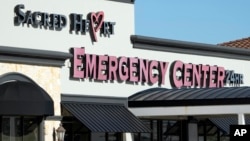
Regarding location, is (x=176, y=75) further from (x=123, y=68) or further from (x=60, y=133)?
(x=60, y=133)

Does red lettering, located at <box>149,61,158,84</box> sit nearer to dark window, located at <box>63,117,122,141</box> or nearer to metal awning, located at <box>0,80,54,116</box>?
dark window, located at <box>63,117,122,141</box>

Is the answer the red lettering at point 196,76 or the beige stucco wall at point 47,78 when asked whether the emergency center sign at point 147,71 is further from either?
the beige stucco wall at point 47,78

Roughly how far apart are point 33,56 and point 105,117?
398 centimetres

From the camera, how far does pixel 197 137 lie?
3578cm

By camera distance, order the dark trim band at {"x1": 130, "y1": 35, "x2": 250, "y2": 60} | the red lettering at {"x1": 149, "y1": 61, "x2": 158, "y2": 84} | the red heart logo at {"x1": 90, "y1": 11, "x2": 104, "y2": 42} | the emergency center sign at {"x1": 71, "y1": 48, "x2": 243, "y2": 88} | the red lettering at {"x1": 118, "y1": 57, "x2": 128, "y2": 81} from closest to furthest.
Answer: the emergency center sign at {"x1": 71, "y1": 48, "x2": 243, "y2": 88} → the red heart logo at {"x1": 90, "y1": 11, "x2": 104, "y2": 42} → the red lettering at {"x1": 118, "y1": 57, "x2": 128, "y2": 81} → the dark trim band at {"x1": 130, "y1": 35, "x2": 250, "y2": 60} → the red lettering at {"x1": 149, "y1": 61, "x2": 158, "y2": 84}

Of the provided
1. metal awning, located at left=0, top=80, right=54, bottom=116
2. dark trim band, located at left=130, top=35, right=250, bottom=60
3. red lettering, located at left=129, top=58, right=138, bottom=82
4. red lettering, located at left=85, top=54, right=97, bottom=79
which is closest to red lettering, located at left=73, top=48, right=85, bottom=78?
red lettering, located at left=85, top=54, right=97, bottom=79

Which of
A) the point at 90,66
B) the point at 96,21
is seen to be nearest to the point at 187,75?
the point at 96,21

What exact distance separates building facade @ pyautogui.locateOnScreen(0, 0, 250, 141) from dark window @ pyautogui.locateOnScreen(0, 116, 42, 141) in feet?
0.11

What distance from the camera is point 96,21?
30.6m

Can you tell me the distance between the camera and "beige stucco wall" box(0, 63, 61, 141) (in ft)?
88.6

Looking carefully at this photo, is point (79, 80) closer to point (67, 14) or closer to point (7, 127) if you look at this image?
point (67, 14)

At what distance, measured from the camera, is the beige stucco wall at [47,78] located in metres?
27.0

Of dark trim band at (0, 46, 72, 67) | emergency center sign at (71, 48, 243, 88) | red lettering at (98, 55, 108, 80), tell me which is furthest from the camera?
red lettering at (98, 55, 108, 80)

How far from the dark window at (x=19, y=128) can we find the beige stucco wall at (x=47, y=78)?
1.76ft
